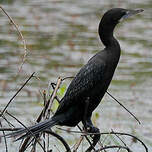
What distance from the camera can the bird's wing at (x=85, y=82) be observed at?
149 inches

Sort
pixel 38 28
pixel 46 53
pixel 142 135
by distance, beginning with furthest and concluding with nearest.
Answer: pixel 38 28
pixel 46 53
pixel 142 135

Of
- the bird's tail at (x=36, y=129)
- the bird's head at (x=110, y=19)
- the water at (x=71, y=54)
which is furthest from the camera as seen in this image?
the water at (x=71, y=54)

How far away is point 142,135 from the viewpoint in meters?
7.25

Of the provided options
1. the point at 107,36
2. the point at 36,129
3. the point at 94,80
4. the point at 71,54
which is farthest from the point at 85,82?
the point at 71,54

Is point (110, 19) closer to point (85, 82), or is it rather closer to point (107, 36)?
point (107, 36)

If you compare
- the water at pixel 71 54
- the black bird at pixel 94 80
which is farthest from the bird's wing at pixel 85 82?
the water at pixel 71 54

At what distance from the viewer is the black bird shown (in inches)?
148

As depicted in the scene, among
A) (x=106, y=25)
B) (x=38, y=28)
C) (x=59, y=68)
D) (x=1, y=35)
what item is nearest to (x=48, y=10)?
(x=38, y=28)

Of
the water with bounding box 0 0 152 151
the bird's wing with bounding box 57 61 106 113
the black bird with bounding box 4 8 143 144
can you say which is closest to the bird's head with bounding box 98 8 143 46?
the black bird with bounding box 4 8 143 144

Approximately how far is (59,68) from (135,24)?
3.55 meters

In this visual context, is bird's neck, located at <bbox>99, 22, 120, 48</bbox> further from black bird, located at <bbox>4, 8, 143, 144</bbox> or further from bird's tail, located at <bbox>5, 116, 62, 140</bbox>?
bird's tail, located at <bbox>5, 116, 62, 140</bbox>

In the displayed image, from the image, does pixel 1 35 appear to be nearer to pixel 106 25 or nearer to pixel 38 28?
pixel 38 28

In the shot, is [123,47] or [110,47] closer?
[110,47]

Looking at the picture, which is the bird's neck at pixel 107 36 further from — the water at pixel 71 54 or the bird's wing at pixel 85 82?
the water at pixel 71 54
